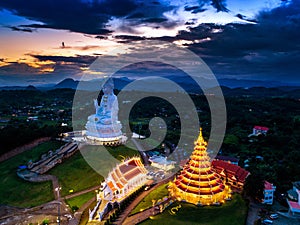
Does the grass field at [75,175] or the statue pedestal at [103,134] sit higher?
the statue pedestal at [103,134]

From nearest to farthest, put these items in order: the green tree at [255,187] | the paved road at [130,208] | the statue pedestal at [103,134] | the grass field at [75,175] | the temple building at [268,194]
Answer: the paved road at [130,208] → the green tree at [255,187] → the temple building at [268,194] → the grass field at [75,175] → the statue pedestal at [103,134]

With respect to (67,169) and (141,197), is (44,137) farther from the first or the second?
(141,197)

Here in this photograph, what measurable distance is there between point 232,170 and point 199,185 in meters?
6.58

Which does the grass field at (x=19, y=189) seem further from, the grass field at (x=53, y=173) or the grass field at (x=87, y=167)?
the grass field at (x=87, y=167)

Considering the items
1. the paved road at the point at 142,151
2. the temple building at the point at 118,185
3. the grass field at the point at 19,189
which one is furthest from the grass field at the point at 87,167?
the temple building at the point at 118,185

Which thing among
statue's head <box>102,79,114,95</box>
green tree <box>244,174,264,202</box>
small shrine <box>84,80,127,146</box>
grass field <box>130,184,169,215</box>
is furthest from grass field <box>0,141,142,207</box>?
green tree <box>244,174,264,202</box>

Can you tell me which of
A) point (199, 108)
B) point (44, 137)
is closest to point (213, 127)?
point (199, 108)

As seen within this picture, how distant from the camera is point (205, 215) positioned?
76.0ft

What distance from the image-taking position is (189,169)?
27422mm

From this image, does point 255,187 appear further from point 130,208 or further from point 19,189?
point 19,189

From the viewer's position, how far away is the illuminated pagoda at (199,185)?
25.3 metres

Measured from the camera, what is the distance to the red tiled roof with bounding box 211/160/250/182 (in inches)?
1153

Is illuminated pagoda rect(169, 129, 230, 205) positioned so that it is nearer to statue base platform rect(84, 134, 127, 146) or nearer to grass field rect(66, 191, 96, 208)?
grass field rect(66, 191, 96, 208)

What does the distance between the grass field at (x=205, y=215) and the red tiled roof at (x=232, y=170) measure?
4.51m
